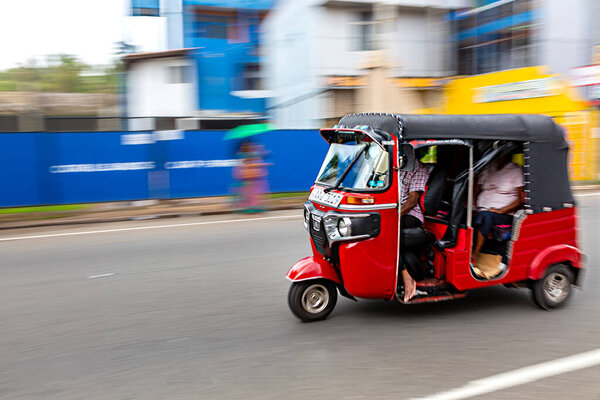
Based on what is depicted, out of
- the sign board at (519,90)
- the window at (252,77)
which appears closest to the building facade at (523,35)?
the sign board at (519,90)

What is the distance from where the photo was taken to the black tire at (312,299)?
4.93 m

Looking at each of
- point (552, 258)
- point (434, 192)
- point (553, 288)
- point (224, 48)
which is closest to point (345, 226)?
point (434, 192)

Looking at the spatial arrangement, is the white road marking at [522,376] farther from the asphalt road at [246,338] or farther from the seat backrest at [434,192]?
the seat backrest at [434,192]

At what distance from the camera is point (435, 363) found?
406 cm

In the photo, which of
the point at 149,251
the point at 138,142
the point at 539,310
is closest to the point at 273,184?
the point at 138,142

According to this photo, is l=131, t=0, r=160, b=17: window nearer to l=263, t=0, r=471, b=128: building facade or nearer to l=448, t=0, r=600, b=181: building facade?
l=263, t=0, r=471, b=128: building facade

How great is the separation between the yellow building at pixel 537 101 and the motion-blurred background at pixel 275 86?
0.16 ft

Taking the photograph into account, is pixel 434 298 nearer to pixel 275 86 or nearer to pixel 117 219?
pixel 117 219

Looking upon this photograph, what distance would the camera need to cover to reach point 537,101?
758 inches

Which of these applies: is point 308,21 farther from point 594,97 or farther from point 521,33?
point 594,97

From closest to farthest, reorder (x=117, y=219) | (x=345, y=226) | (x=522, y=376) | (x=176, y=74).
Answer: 1. (x=522, y=376)
2. (x=345, y=226)
3. (x=117, y=219)
4. (x=176, y=74)

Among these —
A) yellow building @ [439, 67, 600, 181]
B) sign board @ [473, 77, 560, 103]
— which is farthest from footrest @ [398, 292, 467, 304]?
sign board @ [473, 77, 560, 103]

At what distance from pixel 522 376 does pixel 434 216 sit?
1905 millimetres

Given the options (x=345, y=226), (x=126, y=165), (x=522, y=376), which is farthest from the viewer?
(x=126, y=165)
